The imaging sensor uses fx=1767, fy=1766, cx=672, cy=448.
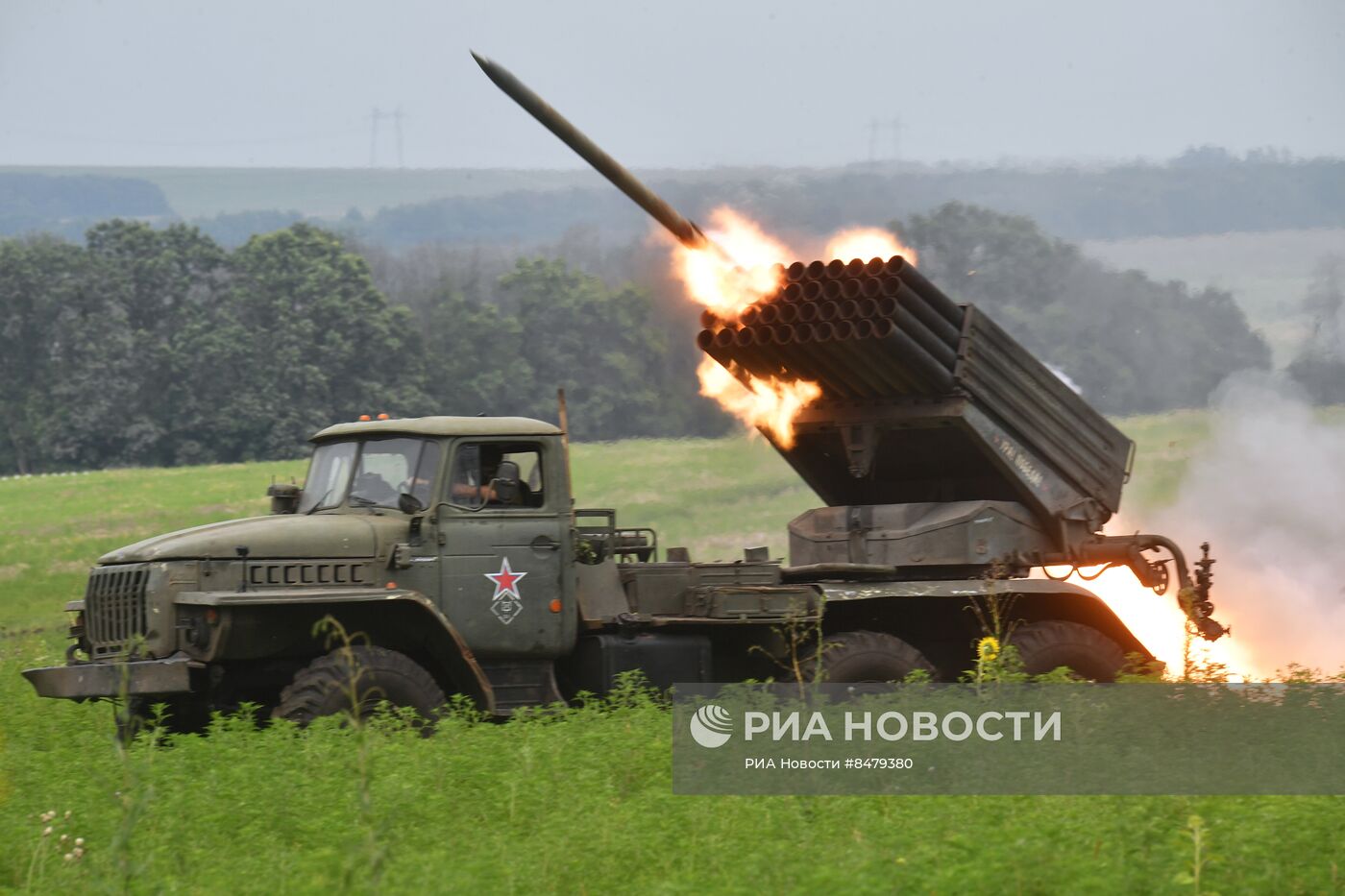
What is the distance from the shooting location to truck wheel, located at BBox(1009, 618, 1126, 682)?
45.2 ft

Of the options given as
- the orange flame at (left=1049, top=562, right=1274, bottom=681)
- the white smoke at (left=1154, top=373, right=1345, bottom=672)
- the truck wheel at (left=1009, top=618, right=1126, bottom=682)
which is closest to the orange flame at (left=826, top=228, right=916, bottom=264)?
the truck wheel at (left=1009, top=618, right=1126, bottom=682)

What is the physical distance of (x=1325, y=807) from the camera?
8.36 meters

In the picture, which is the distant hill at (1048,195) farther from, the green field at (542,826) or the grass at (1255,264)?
the green field at (542,826)

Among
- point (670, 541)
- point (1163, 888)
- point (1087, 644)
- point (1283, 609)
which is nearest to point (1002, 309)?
point (670, 541)

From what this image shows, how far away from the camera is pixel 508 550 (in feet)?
41.1

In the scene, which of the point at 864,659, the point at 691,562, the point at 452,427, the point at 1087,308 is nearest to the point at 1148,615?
the point at 864,659

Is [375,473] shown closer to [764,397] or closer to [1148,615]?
[764,397]

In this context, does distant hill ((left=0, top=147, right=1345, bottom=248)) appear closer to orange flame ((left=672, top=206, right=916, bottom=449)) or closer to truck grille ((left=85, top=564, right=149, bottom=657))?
orange flame ((left=672, top=206, right=916, bottom=449))

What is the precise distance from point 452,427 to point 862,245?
407 cm

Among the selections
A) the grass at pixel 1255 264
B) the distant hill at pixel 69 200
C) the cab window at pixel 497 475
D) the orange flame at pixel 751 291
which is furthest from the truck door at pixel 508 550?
the distant hill at pixel 69 200

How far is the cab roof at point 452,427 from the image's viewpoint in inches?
497

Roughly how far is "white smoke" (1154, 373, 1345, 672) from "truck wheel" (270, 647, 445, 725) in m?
9.89

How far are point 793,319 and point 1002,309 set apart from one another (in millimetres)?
31152

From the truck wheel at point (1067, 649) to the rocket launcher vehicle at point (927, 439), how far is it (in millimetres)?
520
